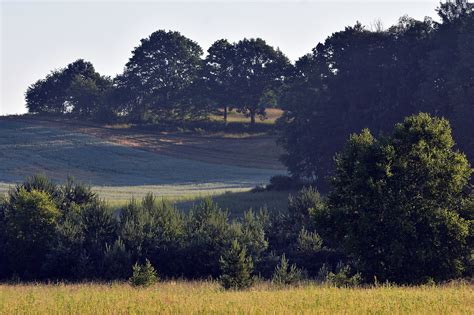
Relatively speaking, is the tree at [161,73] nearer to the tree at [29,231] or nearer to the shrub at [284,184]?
the shrub at [284,184]

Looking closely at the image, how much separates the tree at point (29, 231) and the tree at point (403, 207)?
46.1ft

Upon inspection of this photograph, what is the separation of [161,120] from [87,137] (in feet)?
52.9

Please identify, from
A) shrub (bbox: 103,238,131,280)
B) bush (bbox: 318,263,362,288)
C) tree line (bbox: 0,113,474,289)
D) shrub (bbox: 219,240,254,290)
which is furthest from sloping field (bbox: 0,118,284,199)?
bush (bbox: 318,263,362,288)

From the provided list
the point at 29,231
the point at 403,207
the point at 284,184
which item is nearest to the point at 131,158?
the point at 284,184

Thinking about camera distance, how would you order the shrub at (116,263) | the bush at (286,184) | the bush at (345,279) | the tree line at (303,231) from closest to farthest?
the bush at (345,279), the tree line at (303,231), the shrub at (116,263), the bush at (286,184)

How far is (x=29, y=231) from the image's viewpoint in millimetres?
37812

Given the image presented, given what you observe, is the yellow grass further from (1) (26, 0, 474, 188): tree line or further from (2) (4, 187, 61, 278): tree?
(1) (26, 0, 474, 188): tree line

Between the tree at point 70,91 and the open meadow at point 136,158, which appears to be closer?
the open meadow at point 136,158

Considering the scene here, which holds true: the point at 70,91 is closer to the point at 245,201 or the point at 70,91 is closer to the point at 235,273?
the point at 245,201

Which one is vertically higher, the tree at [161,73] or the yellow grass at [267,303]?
the tree at [161,73]

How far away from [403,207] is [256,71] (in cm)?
10224

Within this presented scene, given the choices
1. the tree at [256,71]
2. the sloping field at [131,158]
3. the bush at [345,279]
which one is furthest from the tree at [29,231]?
the tree at [256,71]

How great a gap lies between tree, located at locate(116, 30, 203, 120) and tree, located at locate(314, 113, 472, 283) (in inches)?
3730

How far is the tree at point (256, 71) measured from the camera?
124062 millimetres
